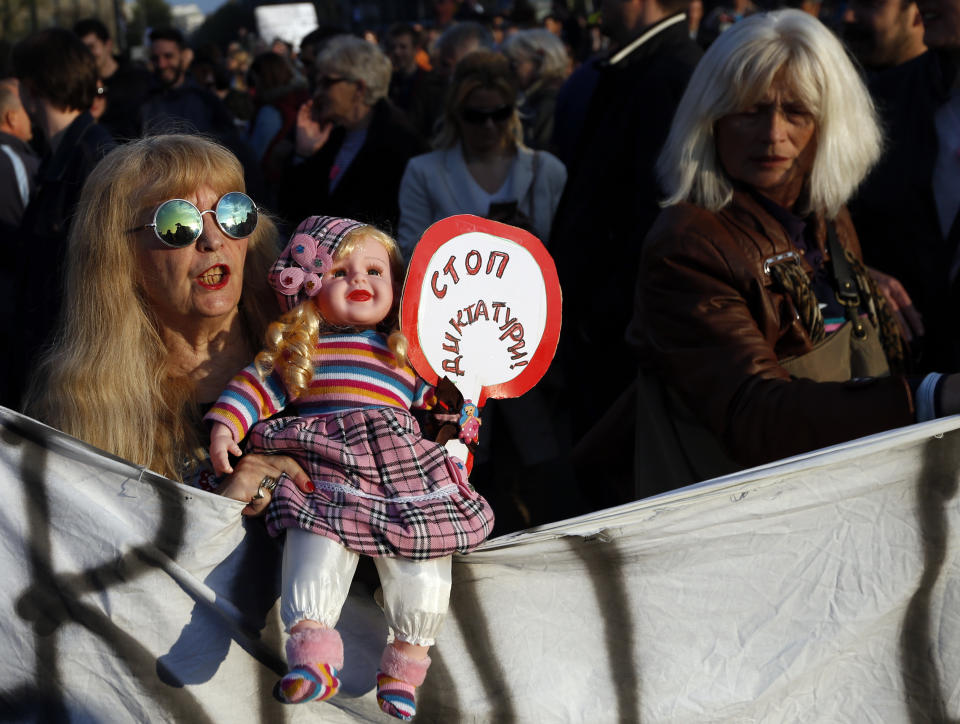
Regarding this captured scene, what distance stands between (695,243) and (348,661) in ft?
4.21

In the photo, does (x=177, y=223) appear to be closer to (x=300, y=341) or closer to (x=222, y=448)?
(x=300, y=341)

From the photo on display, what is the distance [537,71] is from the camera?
24.3 feet

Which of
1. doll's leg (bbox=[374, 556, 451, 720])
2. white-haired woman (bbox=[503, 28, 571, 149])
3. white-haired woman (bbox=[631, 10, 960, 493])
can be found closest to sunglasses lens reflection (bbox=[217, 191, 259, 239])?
doll's leg (bbox=[374, 556, 451, 720])

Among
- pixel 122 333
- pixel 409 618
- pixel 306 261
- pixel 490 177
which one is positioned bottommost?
pixel 409 618

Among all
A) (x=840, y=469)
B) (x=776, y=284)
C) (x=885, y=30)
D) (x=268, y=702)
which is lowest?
(x=268, y=702)

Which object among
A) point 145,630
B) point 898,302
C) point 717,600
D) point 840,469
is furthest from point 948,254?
point 145,630

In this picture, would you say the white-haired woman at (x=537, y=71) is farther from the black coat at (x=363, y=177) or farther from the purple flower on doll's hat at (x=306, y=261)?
the purple flower on doll's hat at (x=306, y=261)

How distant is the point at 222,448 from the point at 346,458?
237 millimetres

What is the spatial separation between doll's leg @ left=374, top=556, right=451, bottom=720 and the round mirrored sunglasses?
2.66 ft

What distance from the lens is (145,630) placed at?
2.03 m

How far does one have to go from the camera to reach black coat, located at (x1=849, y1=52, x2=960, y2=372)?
11.0ft

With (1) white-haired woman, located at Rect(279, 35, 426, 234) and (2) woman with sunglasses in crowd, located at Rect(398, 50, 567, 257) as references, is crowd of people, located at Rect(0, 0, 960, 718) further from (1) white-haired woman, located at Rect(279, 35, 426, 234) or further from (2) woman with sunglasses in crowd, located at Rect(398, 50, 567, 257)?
(1) white-haired woman, located at Rect(279, 35, 426, 234)

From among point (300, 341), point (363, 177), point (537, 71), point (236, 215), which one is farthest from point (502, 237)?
point (537, 71)

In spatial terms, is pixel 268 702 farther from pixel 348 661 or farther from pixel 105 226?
pixel 105 226
